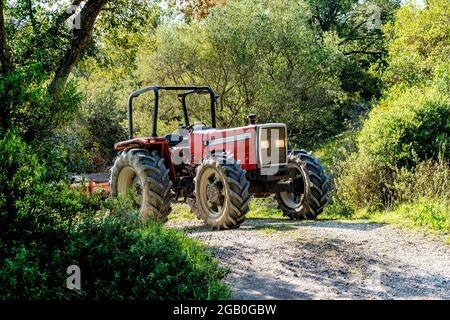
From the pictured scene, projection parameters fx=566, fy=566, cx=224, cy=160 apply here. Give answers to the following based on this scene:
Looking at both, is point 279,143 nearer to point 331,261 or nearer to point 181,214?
point 331,261

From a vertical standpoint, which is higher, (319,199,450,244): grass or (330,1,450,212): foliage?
(330,1,450,212): foliage

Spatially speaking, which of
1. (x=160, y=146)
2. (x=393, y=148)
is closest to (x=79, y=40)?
(x=160, y=146)

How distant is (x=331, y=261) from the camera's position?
21.1 feet

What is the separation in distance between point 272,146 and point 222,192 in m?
1.27

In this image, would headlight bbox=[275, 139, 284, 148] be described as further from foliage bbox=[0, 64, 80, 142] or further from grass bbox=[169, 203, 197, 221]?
foliage bbox=[0, 64, 80, 142]

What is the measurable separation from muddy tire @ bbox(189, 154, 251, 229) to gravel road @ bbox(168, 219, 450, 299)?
0.25 meters

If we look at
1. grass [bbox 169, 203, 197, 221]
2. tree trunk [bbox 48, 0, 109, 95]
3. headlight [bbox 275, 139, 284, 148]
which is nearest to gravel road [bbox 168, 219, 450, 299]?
headlight [bbox 275, 139, 284, 148]

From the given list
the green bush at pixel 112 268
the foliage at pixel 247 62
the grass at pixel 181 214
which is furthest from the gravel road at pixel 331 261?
the foliage at pixel 247 62

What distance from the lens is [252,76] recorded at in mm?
19516

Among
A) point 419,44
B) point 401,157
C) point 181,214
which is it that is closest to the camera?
point 401,157

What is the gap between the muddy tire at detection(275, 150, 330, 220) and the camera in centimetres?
929

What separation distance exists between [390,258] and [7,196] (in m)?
4.38

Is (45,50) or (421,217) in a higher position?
(45,50)
